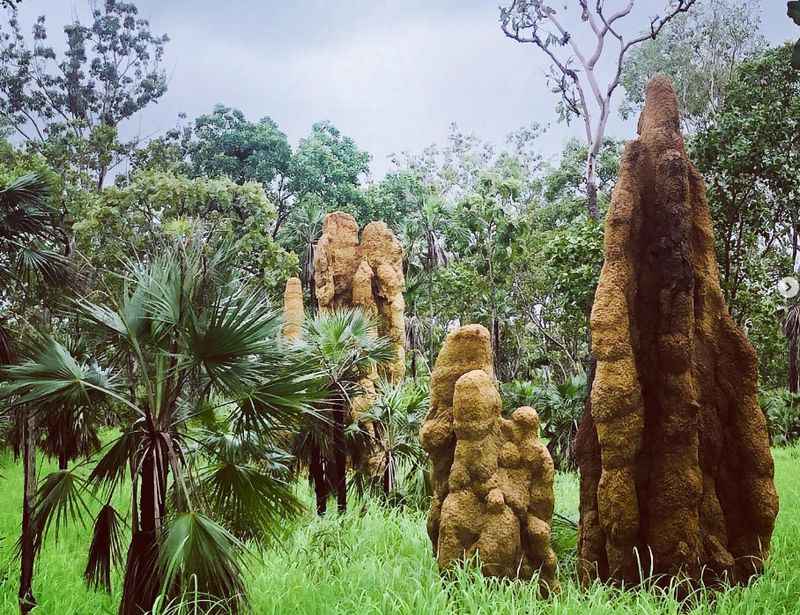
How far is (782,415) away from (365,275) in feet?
35.6

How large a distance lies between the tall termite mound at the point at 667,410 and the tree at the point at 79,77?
889 inches

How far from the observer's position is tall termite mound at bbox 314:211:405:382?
14961 millimetres

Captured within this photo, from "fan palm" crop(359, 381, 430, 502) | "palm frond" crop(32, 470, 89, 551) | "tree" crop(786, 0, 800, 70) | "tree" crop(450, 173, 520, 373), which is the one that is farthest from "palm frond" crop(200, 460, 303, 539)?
"tree" crop(450, 173, 520, 373)

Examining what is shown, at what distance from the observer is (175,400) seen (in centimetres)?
576

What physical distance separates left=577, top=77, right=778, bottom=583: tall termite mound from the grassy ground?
1.26 ft

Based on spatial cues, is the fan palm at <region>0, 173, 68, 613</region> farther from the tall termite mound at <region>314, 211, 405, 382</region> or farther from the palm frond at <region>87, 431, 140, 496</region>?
the tall termite mound at <region>314, 211, 405, 382</region>

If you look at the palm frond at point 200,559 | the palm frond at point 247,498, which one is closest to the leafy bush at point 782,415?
the palm frond at point 247,498

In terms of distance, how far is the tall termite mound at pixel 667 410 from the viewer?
20.5ft

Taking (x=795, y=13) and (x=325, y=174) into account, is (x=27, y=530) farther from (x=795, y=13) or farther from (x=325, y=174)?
(x=325, y=174)

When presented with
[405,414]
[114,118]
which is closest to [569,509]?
[405,414]

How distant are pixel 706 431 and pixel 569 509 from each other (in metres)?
4.28

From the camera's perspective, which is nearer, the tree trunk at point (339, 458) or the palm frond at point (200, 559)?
the palm frond at point (200, 559)

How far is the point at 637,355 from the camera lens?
664 cm

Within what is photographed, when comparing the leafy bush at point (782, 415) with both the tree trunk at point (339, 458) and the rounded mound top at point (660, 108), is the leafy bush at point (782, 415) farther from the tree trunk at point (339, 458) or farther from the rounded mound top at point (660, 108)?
the rounded mound top at point (660, 108)
